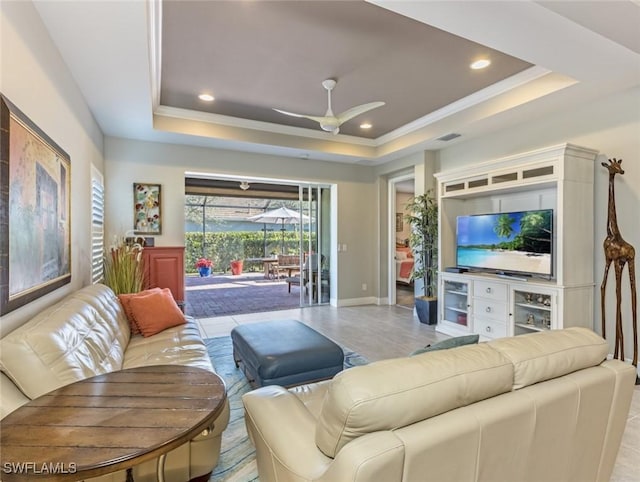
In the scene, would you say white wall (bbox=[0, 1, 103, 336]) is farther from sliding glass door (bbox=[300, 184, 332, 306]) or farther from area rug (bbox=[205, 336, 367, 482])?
sliding glass door (bbox=[300, 184, 332, 306])

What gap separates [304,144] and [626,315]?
170 inches

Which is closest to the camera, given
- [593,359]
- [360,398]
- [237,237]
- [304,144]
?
[360,398]

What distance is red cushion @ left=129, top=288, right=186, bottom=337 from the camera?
291 cm

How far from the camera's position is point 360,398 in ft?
3.21

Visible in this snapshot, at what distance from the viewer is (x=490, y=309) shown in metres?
4.00

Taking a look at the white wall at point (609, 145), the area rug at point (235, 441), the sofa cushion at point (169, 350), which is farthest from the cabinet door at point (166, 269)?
the white wall at point (609, 145)

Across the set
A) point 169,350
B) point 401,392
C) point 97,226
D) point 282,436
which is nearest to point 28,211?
point 169,350

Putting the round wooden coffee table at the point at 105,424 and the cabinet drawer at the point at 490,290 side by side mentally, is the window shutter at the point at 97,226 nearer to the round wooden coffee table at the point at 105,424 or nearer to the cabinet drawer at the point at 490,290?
the round wooden coffee table at the point at 105,424

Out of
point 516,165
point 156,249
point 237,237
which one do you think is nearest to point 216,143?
point 156,249

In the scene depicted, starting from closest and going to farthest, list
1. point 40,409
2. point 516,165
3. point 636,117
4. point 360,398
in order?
1. point 360,398
2. point 40,409
3. point 636,117
4. point 516,165

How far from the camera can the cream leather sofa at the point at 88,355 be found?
1.39m

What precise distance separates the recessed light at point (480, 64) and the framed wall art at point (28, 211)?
3484mm

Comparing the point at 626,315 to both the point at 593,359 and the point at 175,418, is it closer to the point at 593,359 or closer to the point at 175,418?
the point at 593,359

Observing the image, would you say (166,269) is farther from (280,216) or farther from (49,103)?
(280,216)
